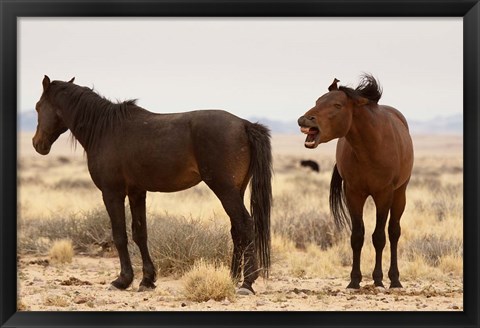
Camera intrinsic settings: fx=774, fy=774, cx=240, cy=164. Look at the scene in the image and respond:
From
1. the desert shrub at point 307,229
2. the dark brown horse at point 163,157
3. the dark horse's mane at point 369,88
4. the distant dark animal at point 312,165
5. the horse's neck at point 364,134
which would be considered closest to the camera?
the dark brown horse at point 163,157

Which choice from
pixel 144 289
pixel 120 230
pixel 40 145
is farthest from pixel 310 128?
pixel 40 145

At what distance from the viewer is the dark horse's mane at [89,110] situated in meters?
9.14

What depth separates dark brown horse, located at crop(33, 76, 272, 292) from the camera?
8445 millimetres

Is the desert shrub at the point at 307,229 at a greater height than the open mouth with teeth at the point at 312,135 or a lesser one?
lesser

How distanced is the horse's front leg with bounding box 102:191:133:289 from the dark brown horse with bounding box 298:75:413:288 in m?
2.46

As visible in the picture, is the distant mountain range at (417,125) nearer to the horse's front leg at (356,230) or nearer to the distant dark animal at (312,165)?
the distant dark animal at (312,165)

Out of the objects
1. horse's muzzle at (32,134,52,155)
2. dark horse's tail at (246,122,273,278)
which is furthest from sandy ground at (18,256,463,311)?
horse's muzzle at (32,134,52,155)

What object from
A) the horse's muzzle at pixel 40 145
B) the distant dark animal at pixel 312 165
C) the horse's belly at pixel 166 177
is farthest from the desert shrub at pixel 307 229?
the distant dark animal at pixel 312 165

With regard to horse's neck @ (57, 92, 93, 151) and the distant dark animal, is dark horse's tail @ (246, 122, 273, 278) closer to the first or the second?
horse's neck @ (57, 92, 93, 151)

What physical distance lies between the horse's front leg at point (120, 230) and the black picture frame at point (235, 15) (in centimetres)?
264

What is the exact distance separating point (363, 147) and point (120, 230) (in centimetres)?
297

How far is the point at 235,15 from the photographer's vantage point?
618 cm

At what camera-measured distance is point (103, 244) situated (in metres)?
12.1
